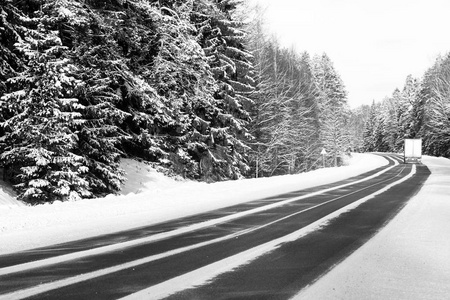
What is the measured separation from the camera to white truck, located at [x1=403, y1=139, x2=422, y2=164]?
4218 cm

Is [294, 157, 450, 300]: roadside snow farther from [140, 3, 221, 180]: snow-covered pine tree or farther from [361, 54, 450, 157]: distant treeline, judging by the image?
[361, 54, 450, 157]: distant treeline

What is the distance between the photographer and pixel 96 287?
12.5 feet

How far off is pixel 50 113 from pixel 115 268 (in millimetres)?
6854

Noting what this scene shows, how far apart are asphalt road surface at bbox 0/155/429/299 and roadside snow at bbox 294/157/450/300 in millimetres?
229

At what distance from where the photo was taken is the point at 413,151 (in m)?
42.5

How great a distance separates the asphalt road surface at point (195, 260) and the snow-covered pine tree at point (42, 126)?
4.16 meters

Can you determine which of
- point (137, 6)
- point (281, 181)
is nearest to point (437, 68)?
point (281, 181)

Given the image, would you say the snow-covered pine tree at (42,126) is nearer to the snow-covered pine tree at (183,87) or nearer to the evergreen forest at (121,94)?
the evergreen forest at (121,94)

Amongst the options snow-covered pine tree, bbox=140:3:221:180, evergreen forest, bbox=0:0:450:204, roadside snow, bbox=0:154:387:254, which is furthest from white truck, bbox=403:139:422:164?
roadside snow, bbox=0:154:387:254

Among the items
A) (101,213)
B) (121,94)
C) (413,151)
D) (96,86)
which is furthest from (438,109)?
(101,213)

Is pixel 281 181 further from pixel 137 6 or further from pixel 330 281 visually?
pixel 330 281

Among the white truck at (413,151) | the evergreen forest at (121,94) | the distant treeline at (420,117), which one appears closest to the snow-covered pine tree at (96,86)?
the evergreen forest at (121,94)

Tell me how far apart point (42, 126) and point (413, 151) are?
140 ft

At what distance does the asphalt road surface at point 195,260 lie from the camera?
3768 millimetres
